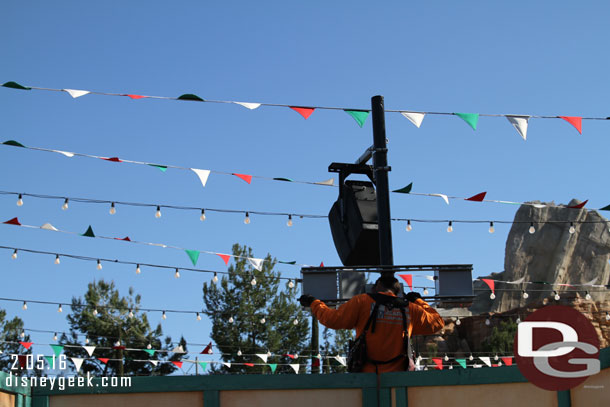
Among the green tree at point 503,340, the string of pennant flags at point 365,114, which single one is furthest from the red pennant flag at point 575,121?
the green tree at point 503,340

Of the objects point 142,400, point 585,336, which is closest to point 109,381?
point 142,400

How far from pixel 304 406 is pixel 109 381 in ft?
4.49

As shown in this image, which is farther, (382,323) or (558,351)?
(382,323)

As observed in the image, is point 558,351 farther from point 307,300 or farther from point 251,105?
point 251,105

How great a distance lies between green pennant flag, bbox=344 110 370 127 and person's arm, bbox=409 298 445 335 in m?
4.46

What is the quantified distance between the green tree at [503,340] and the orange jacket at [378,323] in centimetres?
3466

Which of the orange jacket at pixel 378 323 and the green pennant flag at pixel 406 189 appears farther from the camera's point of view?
the green pennant flag at pixel 406 189

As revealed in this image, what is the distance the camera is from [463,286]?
789cm

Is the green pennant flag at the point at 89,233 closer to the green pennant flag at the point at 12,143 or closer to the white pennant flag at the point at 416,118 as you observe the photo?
the green pennant flag at the point at 12,143

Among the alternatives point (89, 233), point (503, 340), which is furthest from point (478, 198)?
point (503, 340)

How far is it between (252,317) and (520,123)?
33259 mm

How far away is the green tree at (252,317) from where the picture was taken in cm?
4231

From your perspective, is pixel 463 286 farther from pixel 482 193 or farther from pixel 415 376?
pixel 482 193

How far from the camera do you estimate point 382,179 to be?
27.7 feet
